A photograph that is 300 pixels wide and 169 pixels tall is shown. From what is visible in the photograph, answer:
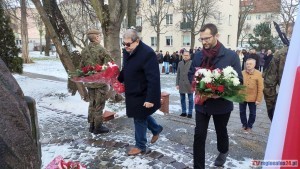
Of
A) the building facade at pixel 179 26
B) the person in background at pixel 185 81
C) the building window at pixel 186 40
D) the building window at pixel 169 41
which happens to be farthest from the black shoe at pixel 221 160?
the building window at pixel 169 41

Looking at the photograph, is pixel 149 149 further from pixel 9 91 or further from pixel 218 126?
pixel 9 91

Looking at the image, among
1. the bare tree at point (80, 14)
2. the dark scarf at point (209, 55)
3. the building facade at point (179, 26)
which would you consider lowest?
the dark scarf at point (209, 55)

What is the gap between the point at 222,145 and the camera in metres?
4.31

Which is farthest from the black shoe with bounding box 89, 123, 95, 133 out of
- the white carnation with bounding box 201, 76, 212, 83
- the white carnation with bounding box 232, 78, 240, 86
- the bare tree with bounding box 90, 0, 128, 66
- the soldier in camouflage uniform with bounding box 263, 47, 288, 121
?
the bare tree with bounding box 90, 0, 128, 66

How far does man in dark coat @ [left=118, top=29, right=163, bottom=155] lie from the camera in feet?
14.2

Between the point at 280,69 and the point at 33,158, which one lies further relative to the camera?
the point at 280,69

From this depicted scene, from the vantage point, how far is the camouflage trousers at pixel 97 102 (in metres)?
5.71

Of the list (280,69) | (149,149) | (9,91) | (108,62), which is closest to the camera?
(9,91)

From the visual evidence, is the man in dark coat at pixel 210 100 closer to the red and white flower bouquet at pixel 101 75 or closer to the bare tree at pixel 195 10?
the red and white flower bouquet at pixel 101 75

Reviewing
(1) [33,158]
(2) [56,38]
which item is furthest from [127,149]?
(2) [56,38]

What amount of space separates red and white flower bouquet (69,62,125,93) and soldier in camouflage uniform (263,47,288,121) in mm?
2130

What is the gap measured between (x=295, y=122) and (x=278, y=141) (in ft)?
0.62

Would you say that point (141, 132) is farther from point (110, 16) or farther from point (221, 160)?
point (110, 16)

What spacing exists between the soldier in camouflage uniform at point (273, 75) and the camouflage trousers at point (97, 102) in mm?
2967
